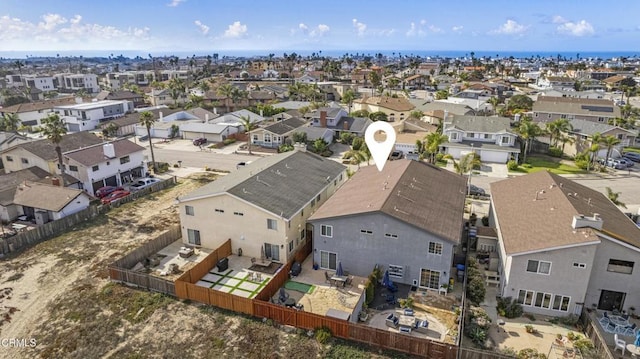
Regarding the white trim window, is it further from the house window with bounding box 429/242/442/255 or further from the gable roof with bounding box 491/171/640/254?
the house window with bounding box 429/242/442/255

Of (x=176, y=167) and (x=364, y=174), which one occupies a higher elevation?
(x=364, y=174)

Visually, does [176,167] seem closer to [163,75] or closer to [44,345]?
[44,345]

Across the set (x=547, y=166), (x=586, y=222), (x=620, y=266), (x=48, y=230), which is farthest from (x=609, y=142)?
(x=48, y=230)

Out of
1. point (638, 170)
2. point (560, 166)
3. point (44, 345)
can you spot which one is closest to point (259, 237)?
point (44, 345)

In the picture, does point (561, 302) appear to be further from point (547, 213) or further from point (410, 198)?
point (410, 198)

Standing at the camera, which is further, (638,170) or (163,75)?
(163,75)

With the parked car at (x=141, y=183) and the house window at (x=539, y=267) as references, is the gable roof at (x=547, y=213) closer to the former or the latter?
the house window at (x=539, y=267)

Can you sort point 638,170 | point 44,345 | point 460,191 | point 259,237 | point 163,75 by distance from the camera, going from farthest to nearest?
point 163,75
point 638,170
point 460,191
point 259,237
point 44,345
